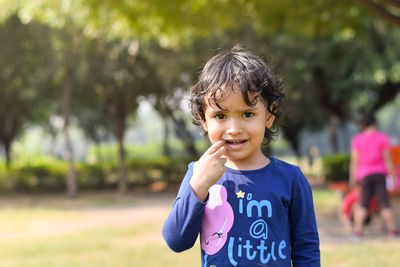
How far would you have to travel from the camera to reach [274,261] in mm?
1749

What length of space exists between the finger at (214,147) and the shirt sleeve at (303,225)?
33 cm

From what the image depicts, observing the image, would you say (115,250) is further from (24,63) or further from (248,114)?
(24,63)

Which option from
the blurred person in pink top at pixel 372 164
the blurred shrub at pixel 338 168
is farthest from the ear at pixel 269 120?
the blurred shrub at pixel 338 168

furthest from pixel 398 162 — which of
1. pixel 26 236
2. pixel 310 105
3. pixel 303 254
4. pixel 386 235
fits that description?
pixel 310 105

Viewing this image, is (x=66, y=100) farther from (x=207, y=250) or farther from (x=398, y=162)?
(x=207, y=250)

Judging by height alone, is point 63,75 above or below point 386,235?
above

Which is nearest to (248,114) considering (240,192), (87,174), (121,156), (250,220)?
(240,192)

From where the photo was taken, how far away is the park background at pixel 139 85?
746 centimetres

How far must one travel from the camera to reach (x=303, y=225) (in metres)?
1.86

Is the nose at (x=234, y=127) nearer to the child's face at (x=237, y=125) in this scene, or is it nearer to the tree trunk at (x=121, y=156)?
the child's face at (x=237, y=125)

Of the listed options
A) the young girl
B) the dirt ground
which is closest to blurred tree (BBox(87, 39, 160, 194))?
the dirt ground

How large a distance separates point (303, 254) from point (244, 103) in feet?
2.10

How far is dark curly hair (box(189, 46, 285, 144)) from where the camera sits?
5.84ft

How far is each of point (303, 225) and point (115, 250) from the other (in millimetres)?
5468
